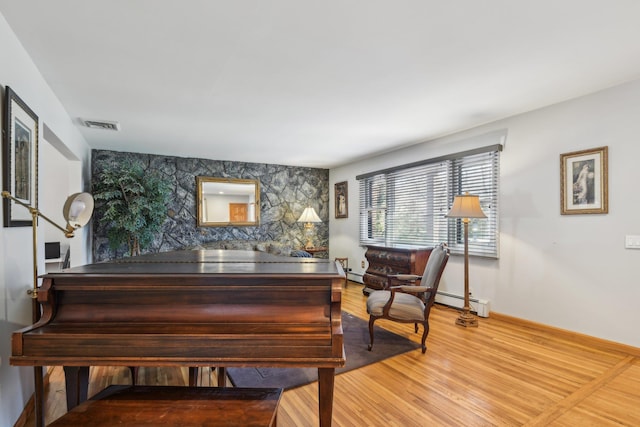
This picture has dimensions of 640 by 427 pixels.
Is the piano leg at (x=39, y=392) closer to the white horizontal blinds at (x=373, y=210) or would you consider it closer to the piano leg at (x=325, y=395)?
the piano leg at (x=325, y=395)

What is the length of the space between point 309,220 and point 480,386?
14.4 feet

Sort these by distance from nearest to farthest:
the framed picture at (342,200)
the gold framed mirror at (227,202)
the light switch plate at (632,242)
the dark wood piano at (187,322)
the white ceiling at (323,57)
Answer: the dark wood piano at (187,322)
the white ceiling at (323,57)
the light switch plate at (632,242)
the gold framed mirror at (227,202)
the framed picture at (342,200)

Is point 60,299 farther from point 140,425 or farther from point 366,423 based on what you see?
point 366,423

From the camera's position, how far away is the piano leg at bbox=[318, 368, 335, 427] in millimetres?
1431

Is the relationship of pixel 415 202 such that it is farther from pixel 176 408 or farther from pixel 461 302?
pixel 176 408

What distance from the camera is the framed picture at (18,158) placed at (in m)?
1.76

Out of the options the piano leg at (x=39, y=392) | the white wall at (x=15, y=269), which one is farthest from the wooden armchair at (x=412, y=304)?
the white wall at (x=15, y=269)

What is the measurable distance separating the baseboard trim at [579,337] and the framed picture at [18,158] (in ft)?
14.9

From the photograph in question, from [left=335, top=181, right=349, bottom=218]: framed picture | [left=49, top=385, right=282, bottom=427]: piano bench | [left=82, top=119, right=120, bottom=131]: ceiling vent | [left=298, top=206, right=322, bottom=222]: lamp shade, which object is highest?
[left=82, top=119, right=120, bottom=131]: ceiling vent

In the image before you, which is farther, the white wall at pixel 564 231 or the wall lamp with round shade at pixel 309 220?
the wall lamp with round shade at pixel 309 220

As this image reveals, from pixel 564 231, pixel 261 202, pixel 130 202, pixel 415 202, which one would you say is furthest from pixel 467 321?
pixel 130 202

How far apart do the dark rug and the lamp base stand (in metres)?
0.87

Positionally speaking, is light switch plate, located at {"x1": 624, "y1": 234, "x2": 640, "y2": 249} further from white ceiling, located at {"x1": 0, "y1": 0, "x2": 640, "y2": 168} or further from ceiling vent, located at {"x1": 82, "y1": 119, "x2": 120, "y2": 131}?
ceiling vent, located at {"x1": 82, "y1": 119, "x2": 120, "y2": 131}

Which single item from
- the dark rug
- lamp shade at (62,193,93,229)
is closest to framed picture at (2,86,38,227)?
lamp shade at (62,193,93,229)
